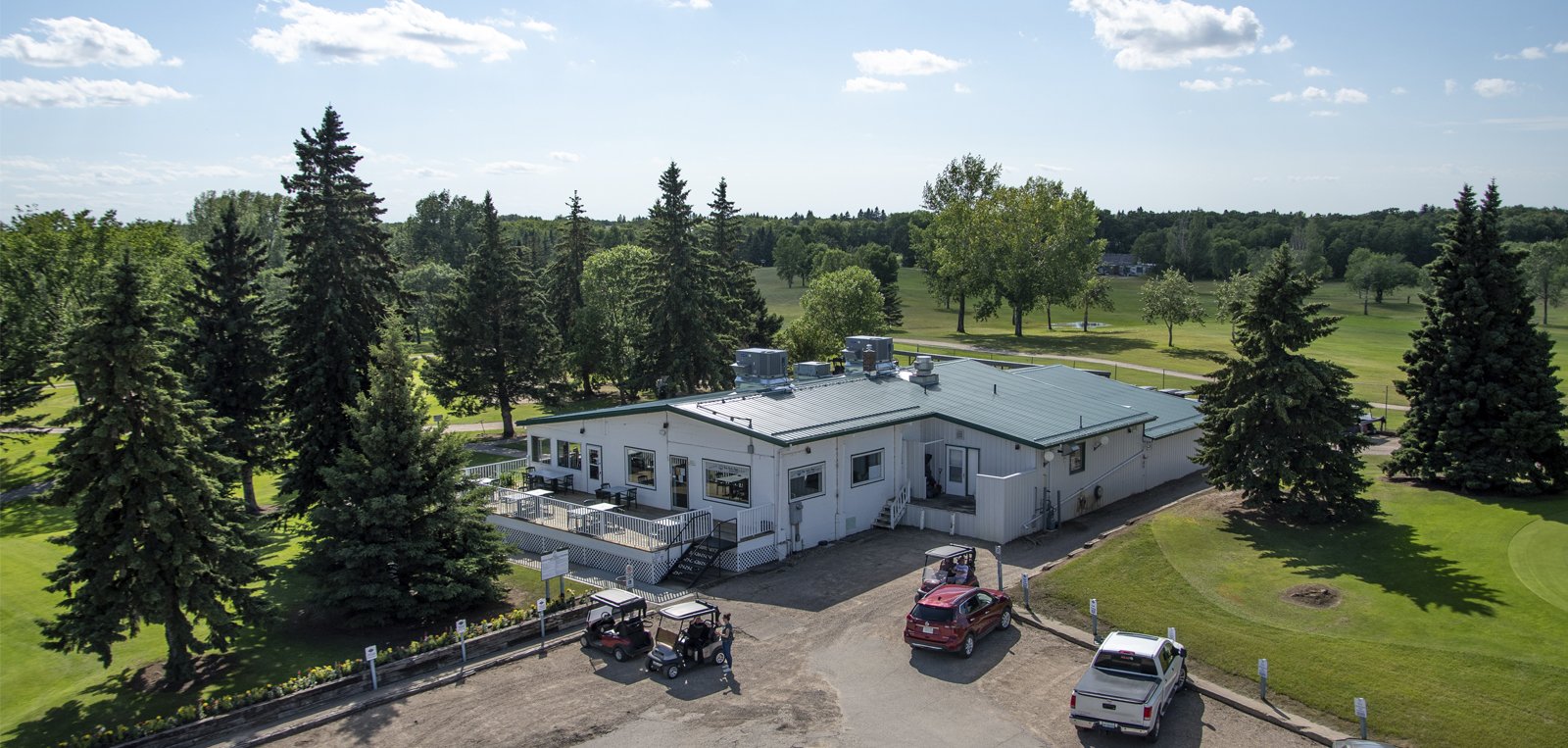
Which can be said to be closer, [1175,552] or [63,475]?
[63,475]

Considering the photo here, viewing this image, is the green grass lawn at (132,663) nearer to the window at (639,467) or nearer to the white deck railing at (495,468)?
the window at (639,467)

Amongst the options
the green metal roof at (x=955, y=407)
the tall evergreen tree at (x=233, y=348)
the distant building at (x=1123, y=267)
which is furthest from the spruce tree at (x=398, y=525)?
the distant building at (x=1123, y=267)

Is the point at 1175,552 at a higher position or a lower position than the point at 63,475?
lower

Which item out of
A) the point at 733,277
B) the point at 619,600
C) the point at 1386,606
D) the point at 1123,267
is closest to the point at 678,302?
the point at 733,277

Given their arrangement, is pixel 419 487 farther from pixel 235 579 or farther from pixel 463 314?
pixel 463 314

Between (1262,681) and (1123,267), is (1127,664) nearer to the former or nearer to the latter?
(1262,681)

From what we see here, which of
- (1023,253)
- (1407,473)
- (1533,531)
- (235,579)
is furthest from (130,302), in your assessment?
(1023,253)
